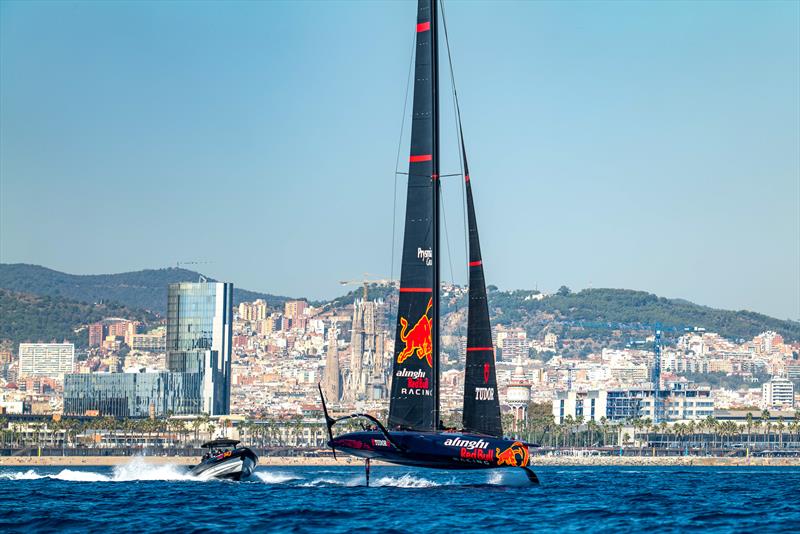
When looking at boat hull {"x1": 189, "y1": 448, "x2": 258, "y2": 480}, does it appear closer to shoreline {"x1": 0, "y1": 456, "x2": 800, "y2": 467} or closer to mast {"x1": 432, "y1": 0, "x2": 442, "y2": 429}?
mast {"x1": 432, "y1": 0, "x2": 442, "y2": 429}

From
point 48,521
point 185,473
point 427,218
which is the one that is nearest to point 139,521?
point 48,521

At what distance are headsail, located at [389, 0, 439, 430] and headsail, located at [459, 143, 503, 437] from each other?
114cm

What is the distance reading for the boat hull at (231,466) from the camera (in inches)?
2329

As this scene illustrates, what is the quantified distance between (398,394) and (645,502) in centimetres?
892

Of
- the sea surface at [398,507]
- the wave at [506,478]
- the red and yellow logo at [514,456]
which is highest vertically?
the red and yellow logo at [514,456]

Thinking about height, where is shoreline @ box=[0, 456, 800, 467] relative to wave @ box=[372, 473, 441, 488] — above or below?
below

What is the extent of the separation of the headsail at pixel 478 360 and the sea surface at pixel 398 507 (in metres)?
2.45

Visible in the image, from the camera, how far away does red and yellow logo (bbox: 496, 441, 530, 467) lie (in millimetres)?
44344

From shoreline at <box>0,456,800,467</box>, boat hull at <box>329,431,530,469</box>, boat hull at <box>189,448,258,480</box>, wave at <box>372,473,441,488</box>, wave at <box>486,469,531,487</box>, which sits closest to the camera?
boat hull at <box>329,431,530,469</box>

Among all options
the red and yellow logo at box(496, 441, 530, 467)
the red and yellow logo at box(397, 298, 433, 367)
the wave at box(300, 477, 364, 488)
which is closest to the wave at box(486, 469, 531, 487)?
the red and yellow logo at box(496, 441, 530, 467)

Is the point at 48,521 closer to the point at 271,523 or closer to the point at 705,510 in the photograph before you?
the point at 271,523

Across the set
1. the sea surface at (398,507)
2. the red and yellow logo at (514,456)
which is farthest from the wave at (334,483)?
the red and yellow logo at (514,456)

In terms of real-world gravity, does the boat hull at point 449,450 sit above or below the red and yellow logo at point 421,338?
below

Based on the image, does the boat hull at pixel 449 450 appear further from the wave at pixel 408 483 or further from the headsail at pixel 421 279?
the wave at pixel 408 483
